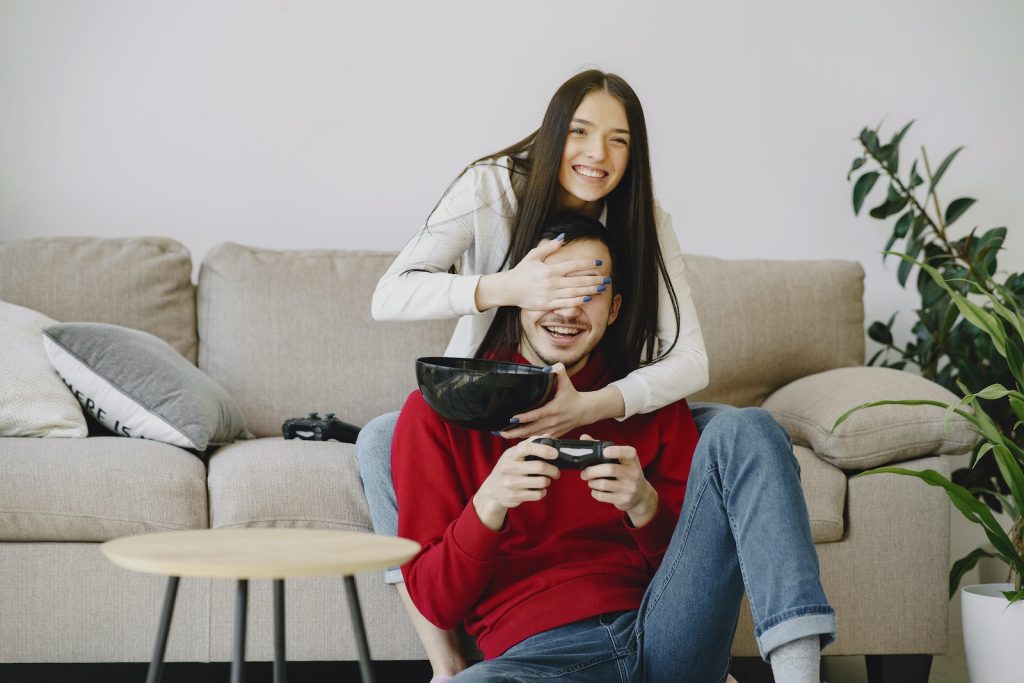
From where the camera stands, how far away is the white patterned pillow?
192cm

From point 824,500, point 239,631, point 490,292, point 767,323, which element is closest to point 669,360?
point 490,292

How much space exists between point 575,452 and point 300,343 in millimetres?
1246

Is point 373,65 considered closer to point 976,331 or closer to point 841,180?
point 841,180

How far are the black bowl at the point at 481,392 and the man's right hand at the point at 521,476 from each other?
0.26 feet

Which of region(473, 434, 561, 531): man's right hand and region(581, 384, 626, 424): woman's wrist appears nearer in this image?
region(473, 434, 561, 531): man's right hand

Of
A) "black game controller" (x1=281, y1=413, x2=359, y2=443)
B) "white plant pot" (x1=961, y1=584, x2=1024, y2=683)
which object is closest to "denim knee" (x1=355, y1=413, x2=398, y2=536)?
"black game controller" (x1=281, y1=413, x2=359, y2=443)

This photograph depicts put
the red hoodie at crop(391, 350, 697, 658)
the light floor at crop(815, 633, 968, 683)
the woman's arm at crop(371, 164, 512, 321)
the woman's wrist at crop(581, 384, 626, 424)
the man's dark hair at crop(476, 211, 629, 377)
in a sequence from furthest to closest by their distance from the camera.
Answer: the light floor at crop(815, 633, 968, 683) < the woman's arm at crop(371, 164, 512, 321) < the man's dark hair at crop(476, 211, 629, 377) < the woman's wrist at crop(581, 384, 626, 424) < the red hoodie at crop(391, 350, 697, 658)

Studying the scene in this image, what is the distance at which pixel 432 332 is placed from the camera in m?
2.41

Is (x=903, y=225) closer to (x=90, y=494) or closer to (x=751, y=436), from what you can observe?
(x=751, y=436)

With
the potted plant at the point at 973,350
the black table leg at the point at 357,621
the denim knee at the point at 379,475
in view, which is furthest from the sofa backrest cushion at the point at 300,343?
the black table leg at the point at 357,621

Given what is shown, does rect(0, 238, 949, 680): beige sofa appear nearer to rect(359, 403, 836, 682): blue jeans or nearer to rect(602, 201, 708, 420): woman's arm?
rect(602, 201, 708, 420): woman's arm

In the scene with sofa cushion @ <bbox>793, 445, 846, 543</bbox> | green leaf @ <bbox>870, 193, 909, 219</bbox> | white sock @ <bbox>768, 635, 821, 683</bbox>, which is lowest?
sofa cushion @ <bbox>793, 445, 846, 543</bbox>

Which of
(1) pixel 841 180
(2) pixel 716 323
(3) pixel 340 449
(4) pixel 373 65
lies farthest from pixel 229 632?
(1) pixel 841 180

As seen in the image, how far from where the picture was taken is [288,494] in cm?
180
